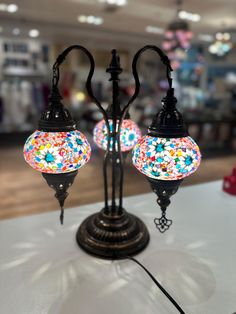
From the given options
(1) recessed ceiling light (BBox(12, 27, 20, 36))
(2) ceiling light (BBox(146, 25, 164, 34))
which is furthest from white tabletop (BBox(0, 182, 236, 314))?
(2) ceiling light (BBox(146, 25, 164, 34))

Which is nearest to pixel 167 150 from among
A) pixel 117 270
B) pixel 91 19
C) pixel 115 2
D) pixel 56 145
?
pixel 56 145

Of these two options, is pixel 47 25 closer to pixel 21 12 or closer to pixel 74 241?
pixel 21 12

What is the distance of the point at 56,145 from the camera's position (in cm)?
69

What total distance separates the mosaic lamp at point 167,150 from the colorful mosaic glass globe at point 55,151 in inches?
6.7

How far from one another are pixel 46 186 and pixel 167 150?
2.33 meters

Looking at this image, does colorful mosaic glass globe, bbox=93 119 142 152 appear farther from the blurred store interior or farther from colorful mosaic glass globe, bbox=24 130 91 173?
the blurred store interior

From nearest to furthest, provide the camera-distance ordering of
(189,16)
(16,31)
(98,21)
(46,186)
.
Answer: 1. (46,186)
2. (189,16)
3. (98,21)
4. (16,31)

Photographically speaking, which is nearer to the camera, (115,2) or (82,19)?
(115,2)

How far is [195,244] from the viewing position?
3.08 feet

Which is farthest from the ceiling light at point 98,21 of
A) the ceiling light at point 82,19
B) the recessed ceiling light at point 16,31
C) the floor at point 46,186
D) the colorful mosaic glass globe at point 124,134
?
the colorful mosaic glass globe at point 124,134

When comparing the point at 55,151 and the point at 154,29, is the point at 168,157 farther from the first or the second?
the point at 154,29

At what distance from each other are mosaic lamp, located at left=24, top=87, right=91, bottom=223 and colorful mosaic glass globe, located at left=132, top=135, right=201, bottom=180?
179mm

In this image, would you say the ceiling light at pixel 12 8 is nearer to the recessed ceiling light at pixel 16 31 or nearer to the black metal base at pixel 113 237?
the recessed ceiling light at pixel 16 31

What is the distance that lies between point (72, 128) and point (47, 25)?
556cm
